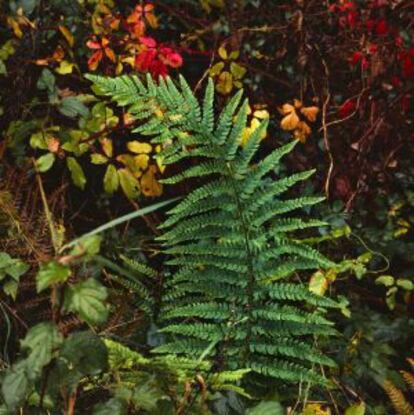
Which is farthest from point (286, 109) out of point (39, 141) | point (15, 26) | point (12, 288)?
point (12, 288)

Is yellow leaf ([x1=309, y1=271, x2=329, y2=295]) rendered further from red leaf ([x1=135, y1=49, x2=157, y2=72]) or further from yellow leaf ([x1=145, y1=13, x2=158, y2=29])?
yellow leaf ([x1=145, y1=13, x2=158, y2=29])

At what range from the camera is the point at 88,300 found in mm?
1096

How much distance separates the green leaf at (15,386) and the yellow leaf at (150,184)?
1.16 meters

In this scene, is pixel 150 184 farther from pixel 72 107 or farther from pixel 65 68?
pixel 65 68

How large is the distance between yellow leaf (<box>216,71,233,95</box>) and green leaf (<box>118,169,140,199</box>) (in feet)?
1.59

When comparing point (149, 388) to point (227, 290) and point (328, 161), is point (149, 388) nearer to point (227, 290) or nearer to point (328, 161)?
point (227, 290)

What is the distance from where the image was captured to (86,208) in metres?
2.48

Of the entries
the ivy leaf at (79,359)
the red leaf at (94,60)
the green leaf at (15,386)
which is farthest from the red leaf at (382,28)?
the green leaf at (15,386)

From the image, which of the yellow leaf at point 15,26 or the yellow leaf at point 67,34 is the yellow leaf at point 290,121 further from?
the yellow leaf at point 15,26

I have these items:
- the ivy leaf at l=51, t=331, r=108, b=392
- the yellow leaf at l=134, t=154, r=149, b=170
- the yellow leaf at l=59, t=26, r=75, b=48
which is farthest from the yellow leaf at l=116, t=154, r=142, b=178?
the ivy leaf at l=51, t=331, r=108, b=392

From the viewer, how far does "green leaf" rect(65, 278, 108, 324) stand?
1.09m

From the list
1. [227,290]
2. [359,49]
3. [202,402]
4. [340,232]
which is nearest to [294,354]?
[227,290]

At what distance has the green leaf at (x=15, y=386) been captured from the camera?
3.77ft

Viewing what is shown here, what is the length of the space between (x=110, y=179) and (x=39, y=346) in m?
1.13
